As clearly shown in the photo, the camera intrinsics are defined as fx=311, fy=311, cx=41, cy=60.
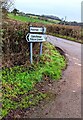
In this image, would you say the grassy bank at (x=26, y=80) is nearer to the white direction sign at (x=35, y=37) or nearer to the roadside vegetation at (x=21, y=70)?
the roadside vegetation at (x=21, y=70)

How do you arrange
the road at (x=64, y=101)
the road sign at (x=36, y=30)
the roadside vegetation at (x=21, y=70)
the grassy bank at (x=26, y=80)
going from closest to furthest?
the road at (x=64, y=101) < the grassy bank at (x=26, y=80) < the roadside vegetation at (x=21, y=70) < the road sign at (x=36, y=30)

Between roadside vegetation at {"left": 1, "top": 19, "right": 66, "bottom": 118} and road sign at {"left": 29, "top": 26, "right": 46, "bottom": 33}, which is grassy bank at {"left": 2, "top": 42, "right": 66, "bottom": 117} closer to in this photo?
roadside vegetation at {"left": 1, "top": 19, "right": 66, "bottom": 118}

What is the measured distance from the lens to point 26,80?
30.8 ft

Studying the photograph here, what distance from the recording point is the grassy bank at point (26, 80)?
777 centimetres

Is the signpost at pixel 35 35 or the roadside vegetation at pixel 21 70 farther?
the signpost at pixel 35 35

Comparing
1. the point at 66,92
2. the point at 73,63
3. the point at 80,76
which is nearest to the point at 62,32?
the point at 73,63

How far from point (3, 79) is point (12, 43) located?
228cm

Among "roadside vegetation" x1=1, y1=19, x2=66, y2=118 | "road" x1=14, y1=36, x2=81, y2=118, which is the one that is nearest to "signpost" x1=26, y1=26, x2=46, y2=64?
"roadside vegetation" x1=1, y1=19, x2=66, y2=118

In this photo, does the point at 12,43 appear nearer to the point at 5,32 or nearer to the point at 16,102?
the point at 5,32

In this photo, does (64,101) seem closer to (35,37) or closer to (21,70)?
(21,70)

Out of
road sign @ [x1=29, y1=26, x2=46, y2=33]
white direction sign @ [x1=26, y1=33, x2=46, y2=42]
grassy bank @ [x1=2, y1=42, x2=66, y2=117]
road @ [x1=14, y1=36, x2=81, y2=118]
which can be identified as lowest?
road @ [x1=14, y1=36, x2=81, y2=118]

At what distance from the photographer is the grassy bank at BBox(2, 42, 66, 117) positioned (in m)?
7.77

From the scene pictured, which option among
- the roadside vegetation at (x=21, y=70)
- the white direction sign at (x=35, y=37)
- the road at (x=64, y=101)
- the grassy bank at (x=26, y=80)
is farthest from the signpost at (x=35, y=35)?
the road at (x=64, y=101)

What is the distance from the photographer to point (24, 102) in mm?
7801
